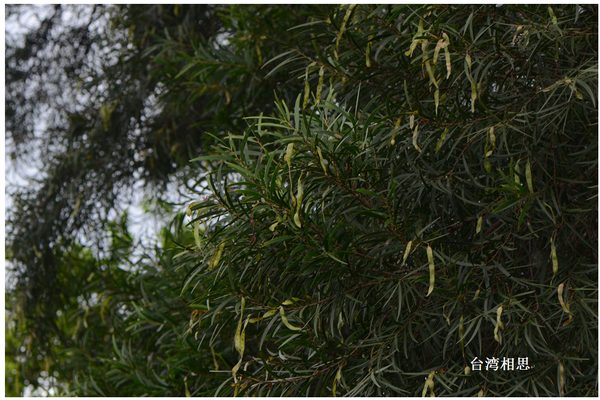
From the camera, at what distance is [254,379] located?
1335mm

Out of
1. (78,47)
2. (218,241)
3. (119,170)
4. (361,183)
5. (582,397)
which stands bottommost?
(582,397)

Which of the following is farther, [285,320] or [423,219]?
[423,219]

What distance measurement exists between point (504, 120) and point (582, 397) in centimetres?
66

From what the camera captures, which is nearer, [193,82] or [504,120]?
[504,120]

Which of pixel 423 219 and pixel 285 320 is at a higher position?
pixel 423 219

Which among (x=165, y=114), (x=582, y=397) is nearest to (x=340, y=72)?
(x=582, y=397)

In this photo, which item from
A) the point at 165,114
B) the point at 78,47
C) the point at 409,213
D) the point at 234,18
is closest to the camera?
the point at 409,213

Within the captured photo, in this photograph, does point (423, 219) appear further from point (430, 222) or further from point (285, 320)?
point (285, 320)

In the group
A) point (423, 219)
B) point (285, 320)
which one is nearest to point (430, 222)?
point (423, 219)

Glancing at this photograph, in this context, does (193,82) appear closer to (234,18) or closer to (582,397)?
(234,18)

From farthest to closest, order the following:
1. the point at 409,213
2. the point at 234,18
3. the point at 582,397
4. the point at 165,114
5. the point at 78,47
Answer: the point at 78,47 → the point at 165,114 → the point at 234,18 → the point at 409,213 → the point at 582,397

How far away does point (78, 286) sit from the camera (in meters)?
2.84

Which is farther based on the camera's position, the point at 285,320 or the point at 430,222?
the point at 430,222

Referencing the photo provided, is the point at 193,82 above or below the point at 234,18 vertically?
below
